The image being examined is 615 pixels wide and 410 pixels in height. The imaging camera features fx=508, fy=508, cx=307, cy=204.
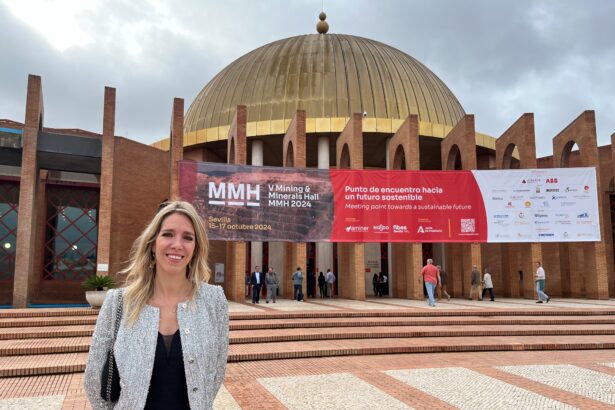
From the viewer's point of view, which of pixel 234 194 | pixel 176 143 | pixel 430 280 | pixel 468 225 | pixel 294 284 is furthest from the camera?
pixel 468 225

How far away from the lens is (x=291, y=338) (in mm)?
9242

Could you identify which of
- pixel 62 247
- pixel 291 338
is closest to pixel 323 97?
pixel 62 247

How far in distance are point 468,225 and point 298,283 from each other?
614 centimetres

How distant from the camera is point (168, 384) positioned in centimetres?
182

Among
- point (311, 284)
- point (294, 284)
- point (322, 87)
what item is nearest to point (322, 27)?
point (322, 87)

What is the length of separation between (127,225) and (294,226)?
6.37 meters

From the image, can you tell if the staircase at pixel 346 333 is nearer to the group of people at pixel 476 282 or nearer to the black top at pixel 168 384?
the group of people at pixel 476 282

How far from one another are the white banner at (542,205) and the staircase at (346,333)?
476 centimetres

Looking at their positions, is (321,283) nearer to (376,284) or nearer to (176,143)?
(376,284)

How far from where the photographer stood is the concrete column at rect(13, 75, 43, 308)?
47.7 ft

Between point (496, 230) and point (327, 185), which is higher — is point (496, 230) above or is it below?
below

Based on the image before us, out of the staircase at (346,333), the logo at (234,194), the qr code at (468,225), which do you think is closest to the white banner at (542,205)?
the qr code at (468,225)

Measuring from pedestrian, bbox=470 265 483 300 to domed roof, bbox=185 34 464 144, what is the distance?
8.18 meters

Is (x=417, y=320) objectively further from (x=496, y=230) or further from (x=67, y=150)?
(x=67, y=150)
